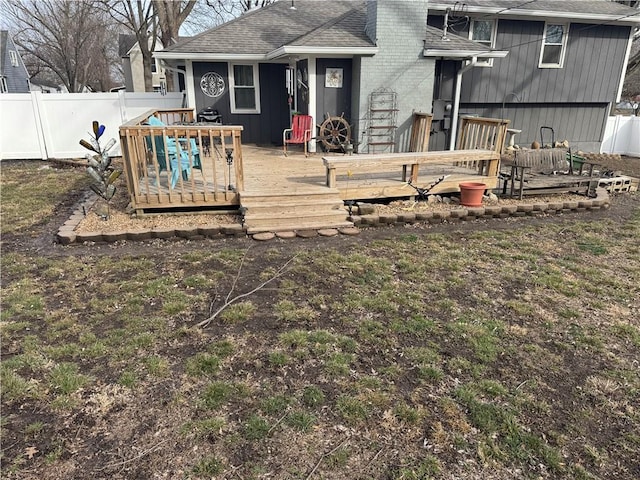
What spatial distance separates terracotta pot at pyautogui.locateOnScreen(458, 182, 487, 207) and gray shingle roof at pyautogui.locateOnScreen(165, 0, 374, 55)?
12.6 feet

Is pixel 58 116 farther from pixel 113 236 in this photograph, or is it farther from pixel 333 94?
pixel 113 236

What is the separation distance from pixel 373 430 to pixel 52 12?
103 ft

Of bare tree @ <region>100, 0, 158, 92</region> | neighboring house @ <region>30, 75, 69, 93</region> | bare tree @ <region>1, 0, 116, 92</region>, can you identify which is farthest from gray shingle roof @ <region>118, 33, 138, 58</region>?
bare tree @ <region>100, 0, 158, 92</region>

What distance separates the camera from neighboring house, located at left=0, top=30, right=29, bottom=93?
27000 mm

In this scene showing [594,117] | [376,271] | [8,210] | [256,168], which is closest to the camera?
[376,271]

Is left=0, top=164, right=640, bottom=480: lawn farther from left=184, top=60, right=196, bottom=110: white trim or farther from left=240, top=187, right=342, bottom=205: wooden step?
left=184, top=60, right=196, bottom=110: white trim

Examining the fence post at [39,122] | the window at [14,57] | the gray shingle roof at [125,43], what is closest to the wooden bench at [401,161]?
the fence post at [39,122]

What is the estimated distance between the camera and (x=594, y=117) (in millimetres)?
12312

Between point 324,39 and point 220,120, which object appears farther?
point 220,120

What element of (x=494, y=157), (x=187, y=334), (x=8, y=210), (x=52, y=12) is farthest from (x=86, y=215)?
(x=52, y=12)

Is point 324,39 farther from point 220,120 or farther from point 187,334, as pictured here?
point 187,334

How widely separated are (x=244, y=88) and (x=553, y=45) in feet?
26.2

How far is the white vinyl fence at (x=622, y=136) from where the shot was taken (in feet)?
41.9

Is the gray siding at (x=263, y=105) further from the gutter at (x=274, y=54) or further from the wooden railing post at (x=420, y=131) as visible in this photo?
the wooden railing post at (x=420, y=131)
